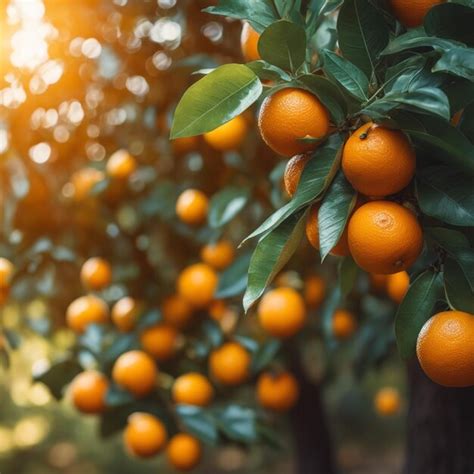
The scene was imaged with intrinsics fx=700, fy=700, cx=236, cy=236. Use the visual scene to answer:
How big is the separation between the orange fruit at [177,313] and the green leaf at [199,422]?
8.8 inches

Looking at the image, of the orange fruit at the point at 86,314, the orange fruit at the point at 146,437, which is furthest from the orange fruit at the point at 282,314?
the orange fruit at the point at 86,314

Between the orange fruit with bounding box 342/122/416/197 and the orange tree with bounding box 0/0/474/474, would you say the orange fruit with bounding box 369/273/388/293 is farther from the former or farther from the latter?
the orange fruit with bounding box 342/122/416/197

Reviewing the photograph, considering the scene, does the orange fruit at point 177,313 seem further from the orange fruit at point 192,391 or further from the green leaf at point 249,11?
the green leaf at point 249,11

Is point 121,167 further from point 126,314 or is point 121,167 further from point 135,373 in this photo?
point 135,373

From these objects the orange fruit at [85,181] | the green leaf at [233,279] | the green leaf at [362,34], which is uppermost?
the green leaf at [362,34]

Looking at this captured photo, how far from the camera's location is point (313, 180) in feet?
2.55

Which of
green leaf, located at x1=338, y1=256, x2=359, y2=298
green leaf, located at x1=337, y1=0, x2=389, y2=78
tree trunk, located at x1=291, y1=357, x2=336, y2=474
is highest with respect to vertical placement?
green leaf, located at x1=337, y1=0, x2=389, y2=78

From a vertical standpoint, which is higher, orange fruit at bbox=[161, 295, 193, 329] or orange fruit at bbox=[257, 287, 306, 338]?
orange fruit at bbox=[257, 287, 306, 338]

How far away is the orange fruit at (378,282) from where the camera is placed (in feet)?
5.54

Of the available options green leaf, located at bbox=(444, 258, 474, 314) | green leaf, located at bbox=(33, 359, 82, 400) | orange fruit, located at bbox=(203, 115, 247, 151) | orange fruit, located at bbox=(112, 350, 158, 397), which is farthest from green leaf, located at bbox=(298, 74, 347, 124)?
green leaf, located at bbox=(33, 359, 82, 400)

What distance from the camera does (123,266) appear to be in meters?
1.89

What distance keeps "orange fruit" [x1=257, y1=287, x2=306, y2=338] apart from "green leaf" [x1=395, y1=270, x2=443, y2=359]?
66 cm

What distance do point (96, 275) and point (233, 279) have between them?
1.31 feet

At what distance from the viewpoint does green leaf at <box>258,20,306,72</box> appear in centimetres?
75
